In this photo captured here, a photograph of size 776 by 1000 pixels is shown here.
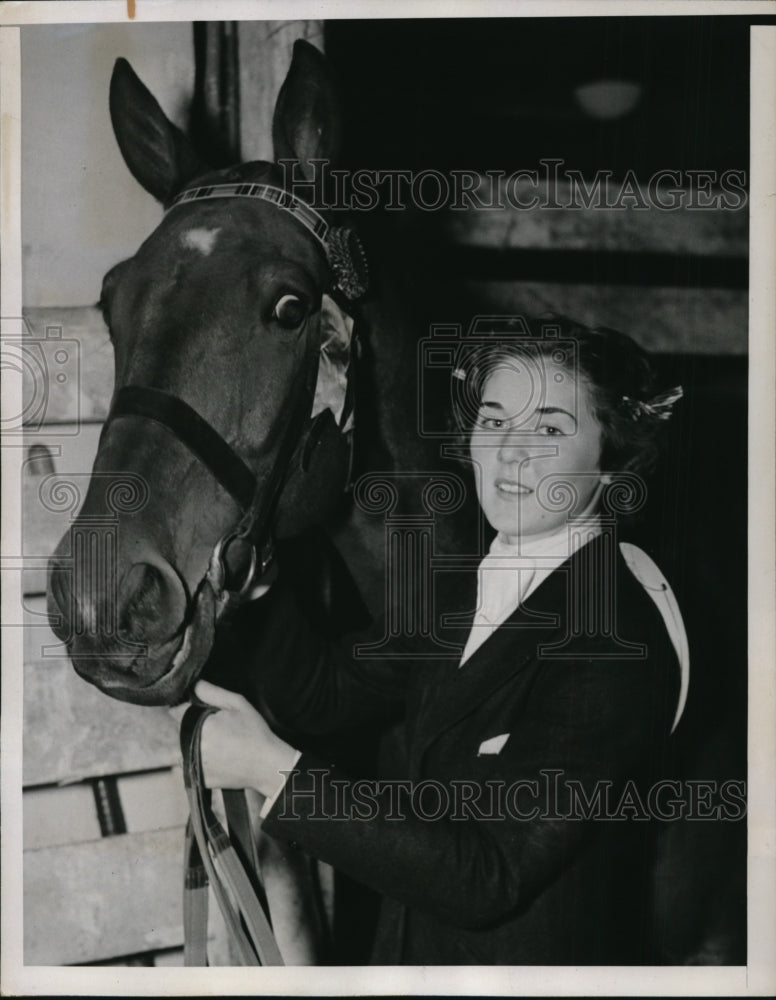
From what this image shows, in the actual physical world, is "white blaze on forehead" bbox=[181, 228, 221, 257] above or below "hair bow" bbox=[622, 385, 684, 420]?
above

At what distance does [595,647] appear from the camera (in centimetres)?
134

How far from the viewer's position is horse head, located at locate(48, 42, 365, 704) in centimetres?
130

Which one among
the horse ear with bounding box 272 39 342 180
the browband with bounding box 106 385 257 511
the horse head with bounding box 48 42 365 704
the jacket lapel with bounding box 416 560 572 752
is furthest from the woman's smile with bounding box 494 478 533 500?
the horse ear with bounding box 272 39 342 180

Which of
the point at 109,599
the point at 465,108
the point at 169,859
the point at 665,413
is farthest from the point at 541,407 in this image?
the point at 169,859

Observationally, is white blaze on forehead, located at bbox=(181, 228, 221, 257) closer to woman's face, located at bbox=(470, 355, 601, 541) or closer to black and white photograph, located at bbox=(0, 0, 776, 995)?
black and white photograph, located at bbox=(0, 0, 776, 995)

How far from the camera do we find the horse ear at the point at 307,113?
1.35 meters

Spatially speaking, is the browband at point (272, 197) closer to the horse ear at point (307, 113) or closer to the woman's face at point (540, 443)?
the horse ear at point (307, 113)

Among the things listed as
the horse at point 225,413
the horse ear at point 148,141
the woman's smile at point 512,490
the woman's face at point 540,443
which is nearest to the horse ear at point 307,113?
the horse at point 225,413

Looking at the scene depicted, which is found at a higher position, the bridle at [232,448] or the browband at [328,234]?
the browband at [328,234]

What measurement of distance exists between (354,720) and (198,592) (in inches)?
10.4

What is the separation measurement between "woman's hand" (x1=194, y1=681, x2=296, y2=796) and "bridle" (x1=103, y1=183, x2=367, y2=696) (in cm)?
6

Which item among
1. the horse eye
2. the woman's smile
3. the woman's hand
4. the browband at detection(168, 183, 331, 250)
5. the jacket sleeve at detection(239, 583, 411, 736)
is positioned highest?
the browband at detection(168, 183, 331, 250)

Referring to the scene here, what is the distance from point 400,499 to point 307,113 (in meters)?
0.49

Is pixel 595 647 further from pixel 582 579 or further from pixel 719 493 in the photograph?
pixel 719 493
